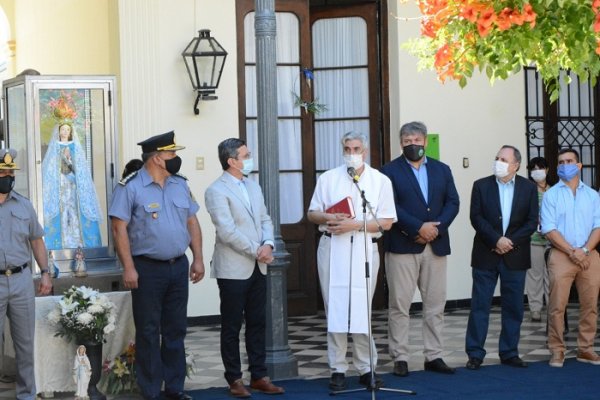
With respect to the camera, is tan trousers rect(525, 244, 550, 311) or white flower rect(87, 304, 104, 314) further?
tan trousers rect(525, 244, 550, 311)

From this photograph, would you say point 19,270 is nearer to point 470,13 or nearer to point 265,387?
point 265,387

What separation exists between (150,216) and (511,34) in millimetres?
3188

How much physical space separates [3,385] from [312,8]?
5648mm

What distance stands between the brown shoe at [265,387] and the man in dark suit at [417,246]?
1000 mm

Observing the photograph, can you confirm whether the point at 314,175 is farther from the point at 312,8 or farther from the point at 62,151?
the point at 62,151

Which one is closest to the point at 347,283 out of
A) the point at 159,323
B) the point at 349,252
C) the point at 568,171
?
the point at 349,252

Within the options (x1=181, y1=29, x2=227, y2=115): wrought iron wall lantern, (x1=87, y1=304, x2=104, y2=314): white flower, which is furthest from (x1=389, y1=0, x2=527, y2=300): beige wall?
(x1=87, y1=304, x2=104, y2=314): white flower

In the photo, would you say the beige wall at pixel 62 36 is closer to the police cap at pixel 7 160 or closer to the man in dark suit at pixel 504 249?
the police cap at pixel 7 160

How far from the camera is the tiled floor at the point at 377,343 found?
847 centimetres

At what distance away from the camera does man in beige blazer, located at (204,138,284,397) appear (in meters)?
7.50

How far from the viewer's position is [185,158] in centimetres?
1106

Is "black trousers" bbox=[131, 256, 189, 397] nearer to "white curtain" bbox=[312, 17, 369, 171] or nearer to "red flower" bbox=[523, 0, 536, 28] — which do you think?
"red flower" bbox=[523, 0, 536, 28]

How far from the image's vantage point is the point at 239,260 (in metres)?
7.52

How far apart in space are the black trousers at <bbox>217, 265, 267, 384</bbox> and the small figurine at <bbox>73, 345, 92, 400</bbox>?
88 cm
